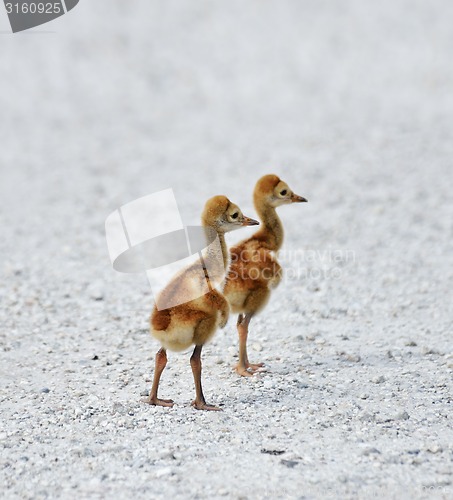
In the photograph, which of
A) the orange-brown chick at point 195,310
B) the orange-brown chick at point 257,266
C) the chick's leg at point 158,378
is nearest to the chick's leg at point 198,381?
the orange-brown chick at point 195,310

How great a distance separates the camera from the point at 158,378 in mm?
5422

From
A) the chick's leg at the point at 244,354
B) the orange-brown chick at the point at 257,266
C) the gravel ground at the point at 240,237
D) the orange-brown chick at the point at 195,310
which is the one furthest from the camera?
the chick's leg at the point at 244,354

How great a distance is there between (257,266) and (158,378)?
1.05 metres

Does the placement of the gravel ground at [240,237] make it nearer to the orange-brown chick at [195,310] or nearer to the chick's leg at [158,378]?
the chick's leg at [158,378]

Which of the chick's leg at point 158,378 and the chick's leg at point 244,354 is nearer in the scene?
the chick's leg at point 158,378

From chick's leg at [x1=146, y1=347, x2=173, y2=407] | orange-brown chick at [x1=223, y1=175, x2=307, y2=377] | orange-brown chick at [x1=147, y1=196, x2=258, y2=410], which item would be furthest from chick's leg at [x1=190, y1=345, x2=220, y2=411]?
orange-brown chick at [x1=223, y1=175, x2=307, y2=377]

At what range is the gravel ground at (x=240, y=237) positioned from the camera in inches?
190

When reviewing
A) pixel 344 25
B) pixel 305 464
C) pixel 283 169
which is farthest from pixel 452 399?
pixel 344 25

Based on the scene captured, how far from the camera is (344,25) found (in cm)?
1933

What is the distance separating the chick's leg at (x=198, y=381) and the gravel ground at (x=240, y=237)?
0.27ft

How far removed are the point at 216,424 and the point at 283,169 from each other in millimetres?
7063

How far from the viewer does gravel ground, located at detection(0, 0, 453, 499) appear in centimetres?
482

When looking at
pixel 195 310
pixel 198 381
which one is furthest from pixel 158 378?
pixel 195 310

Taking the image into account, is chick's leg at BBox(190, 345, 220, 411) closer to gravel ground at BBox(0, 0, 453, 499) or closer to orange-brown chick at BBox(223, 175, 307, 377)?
gravel ground at BBox(0, 0, 453, 499)
